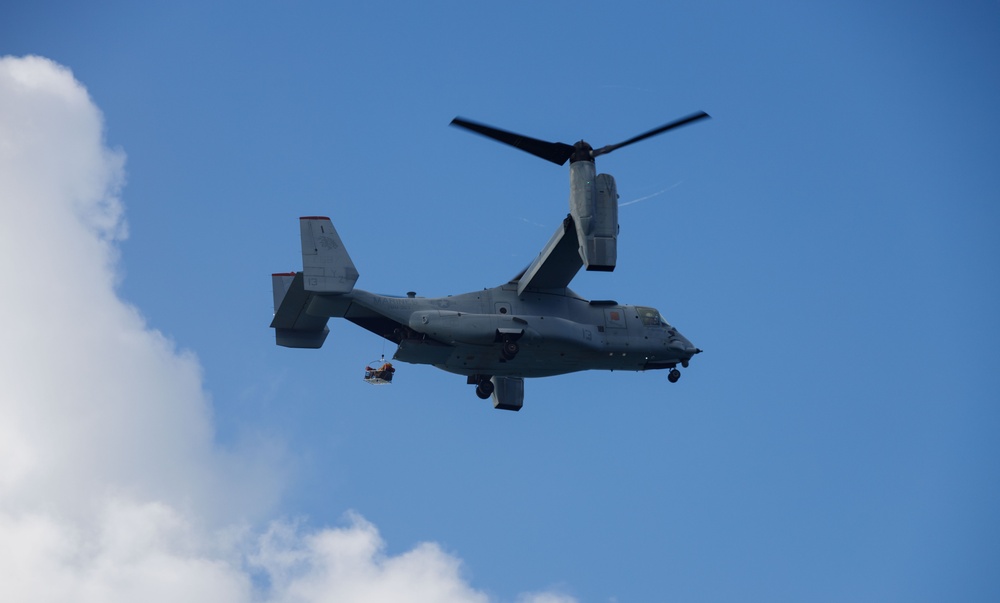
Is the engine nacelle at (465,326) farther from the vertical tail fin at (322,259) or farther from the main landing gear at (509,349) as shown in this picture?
the vertical tail fin at (322,259)

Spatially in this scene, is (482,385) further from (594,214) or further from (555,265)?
(594,214)

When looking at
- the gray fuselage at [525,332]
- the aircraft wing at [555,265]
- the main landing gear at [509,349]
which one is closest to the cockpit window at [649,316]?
the gray fuselage at [525,332]

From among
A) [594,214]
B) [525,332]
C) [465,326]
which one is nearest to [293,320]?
[465,326]

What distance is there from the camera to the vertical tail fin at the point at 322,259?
45.1 m

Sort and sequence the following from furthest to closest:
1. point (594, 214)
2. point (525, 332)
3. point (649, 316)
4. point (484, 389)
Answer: point (484, 389) → point (649, 316) → point (525, 332) → point (594, 214)

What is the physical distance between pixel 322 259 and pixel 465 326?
505 centimetres

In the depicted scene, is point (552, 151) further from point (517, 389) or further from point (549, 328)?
point (517, 389)

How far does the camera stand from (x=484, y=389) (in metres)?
51.4

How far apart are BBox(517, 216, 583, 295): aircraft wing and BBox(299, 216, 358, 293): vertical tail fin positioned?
6.77 meters

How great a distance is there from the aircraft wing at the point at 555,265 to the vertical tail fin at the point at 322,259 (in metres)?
6.77

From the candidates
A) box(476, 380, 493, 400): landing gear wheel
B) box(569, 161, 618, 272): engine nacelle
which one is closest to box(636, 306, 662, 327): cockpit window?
box(476, 380, 493, 400): landing gear wheel

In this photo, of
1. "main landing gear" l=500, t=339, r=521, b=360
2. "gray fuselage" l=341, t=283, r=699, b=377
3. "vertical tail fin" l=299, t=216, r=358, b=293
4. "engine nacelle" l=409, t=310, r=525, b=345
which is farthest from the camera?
"main landing gear" l=500, t=339, r=521, b=360

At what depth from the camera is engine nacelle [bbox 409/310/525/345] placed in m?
46.5

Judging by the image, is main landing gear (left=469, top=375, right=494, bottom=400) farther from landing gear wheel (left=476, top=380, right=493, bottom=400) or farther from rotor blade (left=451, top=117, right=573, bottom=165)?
rotor blade (left=451, top=117, right=573, bottom=165)
